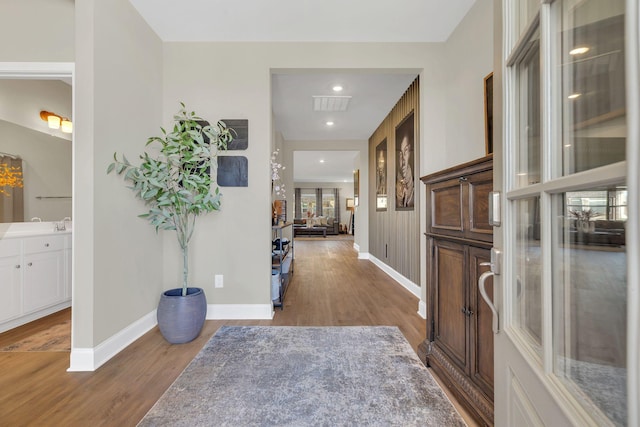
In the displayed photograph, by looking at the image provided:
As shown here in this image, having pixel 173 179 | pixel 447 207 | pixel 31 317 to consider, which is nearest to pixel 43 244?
pixel 31 317

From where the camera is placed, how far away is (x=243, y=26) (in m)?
2.48

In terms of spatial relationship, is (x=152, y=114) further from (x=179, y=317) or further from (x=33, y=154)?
(x=179, y=317)

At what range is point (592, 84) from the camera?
0.46 m

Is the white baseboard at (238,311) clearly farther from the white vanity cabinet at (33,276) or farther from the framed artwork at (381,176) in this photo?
the framed artwork at (381,176)

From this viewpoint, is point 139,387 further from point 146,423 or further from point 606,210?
point 606,210

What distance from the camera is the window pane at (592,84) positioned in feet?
1.26

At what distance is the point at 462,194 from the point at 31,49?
305 centimetres

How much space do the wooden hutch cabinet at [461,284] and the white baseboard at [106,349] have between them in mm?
2173

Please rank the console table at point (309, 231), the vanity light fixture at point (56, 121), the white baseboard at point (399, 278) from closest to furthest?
the vanity light fixture at point (56, 121)
the white baseboard at point (399, 278)
the console table at point (309, 231)

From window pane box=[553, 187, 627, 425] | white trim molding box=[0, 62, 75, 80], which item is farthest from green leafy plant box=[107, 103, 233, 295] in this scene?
window pane box=[553, 187, 627, 425]

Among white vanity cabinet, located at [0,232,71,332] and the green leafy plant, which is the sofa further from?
the green leafy plant

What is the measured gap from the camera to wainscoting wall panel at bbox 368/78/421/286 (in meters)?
3.45

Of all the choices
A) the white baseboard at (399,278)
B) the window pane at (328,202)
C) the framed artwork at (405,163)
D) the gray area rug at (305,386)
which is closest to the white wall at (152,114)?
the gray area rug at (305,386)

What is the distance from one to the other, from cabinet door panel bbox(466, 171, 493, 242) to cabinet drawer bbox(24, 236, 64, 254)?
3.54 metres
